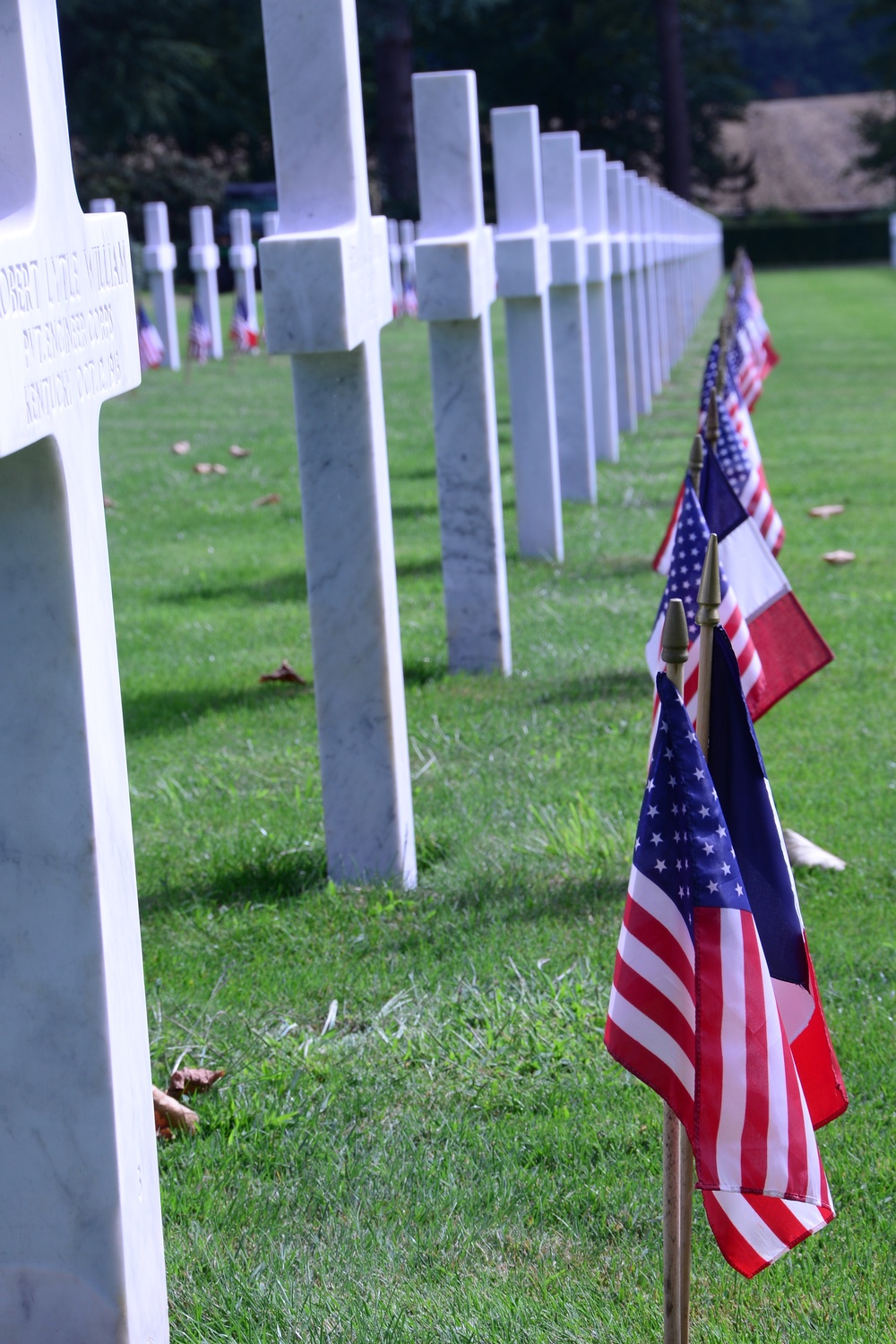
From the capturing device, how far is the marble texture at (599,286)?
10.6 meters

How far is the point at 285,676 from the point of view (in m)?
5.87

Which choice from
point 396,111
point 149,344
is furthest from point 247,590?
point 396,111

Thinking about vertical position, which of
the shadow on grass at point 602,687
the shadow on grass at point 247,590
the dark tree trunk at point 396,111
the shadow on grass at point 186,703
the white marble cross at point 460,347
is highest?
the dark tree trunk at point 396,111

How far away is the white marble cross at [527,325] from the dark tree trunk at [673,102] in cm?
4539

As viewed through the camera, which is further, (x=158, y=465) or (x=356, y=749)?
(x=158, y=465)

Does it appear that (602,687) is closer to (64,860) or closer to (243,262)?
(64,860)

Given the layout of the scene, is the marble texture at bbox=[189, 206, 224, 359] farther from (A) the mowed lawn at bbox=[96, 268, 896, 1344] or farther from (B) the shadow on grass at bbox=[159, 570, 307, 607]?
(A) the mowed lawn at bbox=[96, 268, 896, 1344]

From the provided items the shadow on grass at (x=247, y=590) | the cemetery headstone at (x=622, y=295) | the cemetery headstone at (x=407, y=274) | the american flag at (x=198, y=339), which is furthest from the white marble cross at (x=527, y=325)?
the cemetery headstone at (x=407, y=274)

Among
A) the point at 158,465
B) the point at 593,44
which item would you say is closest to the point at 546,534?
the point at 158,465

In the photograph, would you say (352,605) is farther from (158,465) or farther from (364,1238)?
(158,465)

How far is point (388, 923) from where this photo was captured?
3779mm

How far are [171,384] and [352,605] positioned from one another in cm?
1541

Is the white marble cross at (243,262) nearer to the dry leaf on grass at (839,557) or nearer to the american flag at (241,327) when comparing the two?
the american flag at (241,327)

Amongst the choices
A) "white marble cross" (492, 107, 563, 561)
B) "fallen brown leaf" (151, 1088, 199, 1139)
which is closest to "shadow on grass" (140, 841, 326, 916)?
"fallen brown leaf" (151, 1088, 199, 1139)
